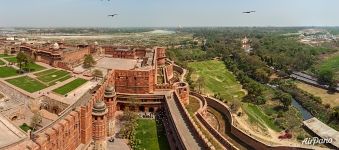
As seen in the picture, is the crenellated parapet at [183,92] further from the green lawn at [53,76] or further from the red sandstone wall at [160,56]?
the red sandstone wall at [160,56]

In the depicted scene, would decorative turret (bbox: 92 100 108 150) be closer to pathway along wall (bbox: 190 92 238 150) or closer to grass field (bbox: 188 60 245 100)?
pathway along wall (bbox: 190 92 238 150)

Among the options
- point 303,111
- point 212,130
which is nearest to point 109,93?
point 212,130

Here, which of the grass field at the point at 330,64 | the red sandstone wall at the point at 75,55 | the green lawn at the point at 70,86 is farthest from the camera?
the grass field at the point at 330,64

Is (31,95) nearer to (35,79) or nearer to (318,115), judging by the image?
(35,79)

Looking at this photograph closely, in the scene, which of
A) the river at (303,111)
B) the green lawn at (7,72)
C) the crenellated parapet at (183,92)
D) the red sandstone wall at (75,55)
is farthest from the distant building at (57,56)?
the river at (303,111)

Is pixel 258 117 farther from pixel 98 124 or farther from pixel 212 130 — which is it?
pixel 98 124

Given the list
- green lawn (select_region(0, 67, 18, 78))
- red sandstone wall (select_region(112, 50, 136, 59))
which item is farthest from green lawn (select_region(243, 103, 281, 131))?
green lawn (select_region(0, 67, 18, 78))

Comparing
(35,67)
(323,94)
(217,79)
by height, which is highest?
(35,67)

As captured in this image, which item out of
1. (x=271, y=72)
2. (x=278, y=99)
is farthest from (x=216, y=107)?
(x=271, y=72)
